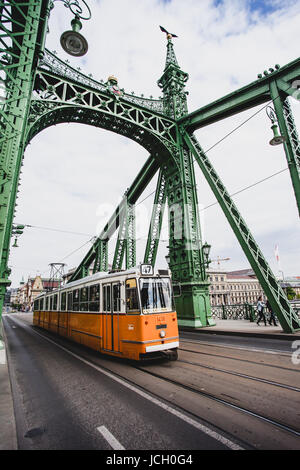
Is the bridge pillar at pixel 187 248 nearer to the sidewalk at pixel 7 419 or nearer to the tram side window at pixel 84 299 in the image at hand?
the tram side window at pixel 84 299

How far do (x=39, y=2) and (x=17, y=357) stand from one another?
12536mm

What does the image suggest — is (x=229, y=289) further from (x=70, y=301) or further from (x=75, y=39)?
(x=75, y=39)

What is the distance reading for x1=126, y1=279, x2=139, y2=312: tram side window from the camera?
6.00 m

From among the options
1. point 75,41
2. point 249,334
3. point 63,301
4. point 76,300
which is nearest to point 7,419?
point 76,300

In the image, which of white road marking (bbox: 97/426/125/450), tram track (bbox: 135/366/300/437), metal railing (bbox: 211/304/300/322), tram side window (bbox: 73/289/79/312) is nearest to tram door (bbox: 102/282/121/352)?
tram track (bbox: 135/366/300/437)

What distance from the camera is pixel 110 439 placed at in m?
2.66

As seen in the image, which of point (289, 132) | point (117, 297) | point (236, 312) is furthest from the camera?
point (236, 312)

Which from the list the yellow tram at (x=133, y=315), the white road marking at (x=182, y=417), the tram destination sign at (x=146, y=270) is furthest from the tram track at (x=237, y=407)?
the tram destination sign at (x=146, y=270)

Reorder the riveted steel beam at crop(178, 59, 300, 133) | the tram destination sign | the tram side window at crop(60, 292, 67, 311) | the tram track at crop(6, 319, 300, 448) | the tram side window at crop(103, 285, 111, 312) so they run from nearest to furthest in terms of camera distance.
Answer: the tram track at crop(6, 319, 300, 448) < the tram destination sign < the tram side window at crop(103, 285, 111, 312) < the riveted steel beam at crop(178, 59, 300, 133) < the tram side window at crop(60, 292, 67, 311)

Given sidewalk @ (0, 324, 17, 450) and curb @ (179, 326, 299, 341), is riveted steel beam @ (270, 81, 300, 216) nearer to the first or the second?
curb @ (179, 326, 299, 341)

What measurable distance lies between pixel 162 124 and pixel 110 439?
15.9m

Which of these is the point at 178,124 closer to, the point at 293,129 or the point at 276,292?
the point at 293,129

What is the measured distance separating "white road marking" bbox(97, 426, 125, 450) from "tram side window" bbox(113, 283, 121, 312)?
11.6ft

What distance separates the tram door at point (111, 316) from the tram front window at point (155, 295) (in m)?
0.86
